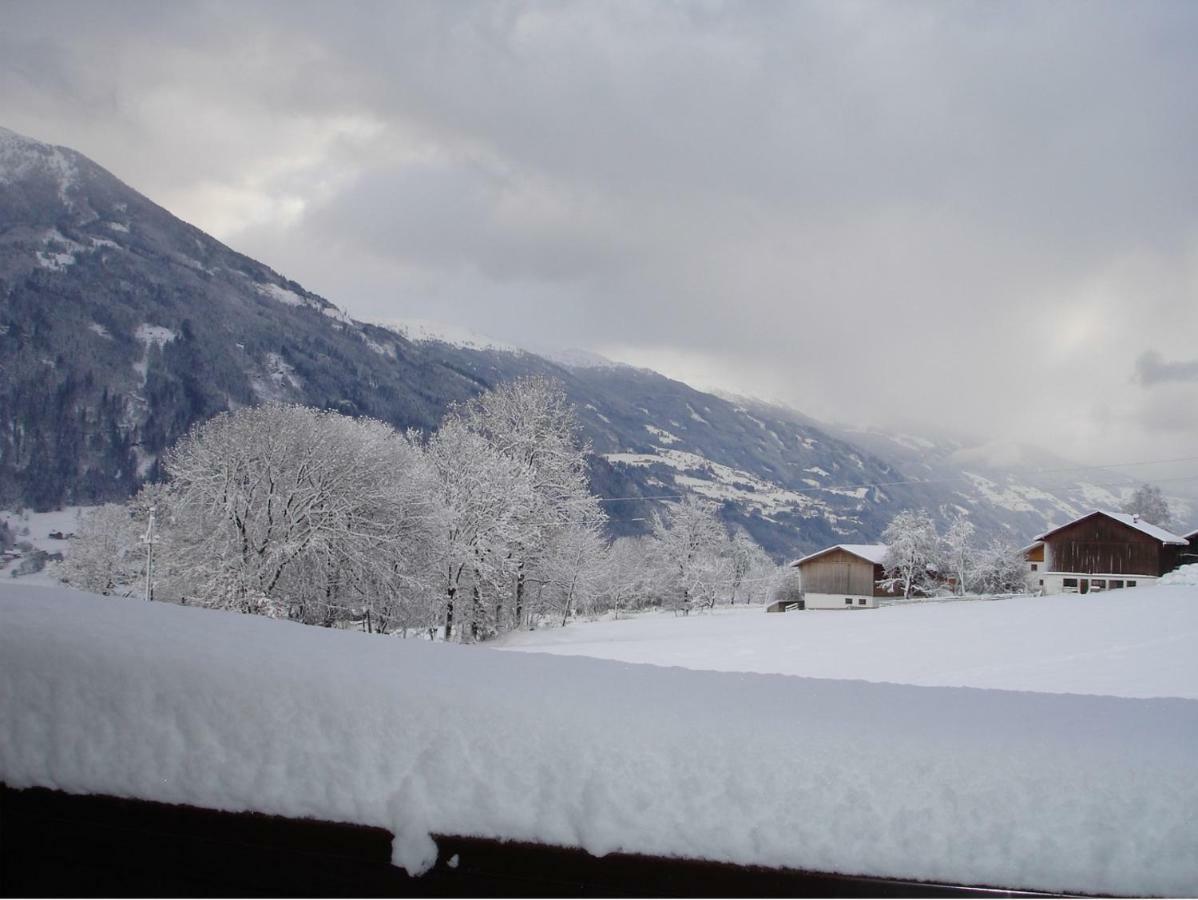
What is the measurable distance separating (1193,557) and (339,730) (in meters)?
57.9

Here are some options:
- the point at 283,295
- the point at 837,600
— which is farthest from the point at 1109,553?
the point at 283,295

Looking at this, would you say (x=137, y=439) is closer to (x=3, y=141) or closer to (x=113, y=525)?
(x=113, y=525)

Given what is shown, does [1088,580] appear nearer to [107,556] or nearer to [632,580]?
[632,580]

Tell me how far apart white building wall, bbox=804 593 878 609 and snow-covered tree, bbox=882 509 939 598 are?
2336 mm

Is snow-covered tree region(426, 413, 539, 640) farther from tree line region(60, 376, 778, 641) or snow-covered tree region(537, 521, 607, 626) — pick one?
snow-covered tree region(537, 521, 607, 626)

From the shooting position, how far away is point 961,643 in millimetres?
20547

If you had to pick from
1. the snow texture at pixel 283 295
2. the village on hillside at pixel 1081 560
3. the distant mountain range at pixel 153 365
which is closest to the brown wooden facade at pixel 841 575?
the village on hillside at pixel 1081 560

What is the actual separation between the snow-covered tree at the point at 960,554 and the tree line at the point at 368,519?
3383cm

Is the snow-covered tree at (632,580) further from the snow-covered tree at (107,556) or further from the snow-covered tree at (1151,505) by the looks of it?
the snow-covered tree at (1151,505)

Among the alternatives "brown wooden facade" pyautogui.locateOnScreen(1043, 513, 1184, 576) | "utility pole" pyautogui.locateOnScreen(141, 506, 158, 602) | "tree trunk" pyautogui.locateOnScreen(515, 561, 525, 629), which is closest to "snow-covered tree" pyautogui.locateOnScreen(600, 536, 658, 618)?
"tree trunk" pyautogui.locateOnScreen(515, 561, 525, 629)

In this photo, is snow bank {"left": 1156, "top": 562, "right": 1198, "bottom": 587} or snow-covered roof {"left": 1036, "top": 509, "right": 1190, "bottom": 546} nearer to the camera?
snow bank {"left": 1156, "top": 562, "right": 1198, "bottom": 587}

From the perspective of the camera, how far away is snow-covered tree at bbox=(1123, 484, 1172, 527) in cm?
6794

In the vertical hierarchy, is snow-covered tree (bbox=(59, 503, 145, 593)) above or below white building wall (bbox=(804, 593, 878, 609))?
above

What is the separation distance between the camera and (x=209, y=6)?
7664 mm
